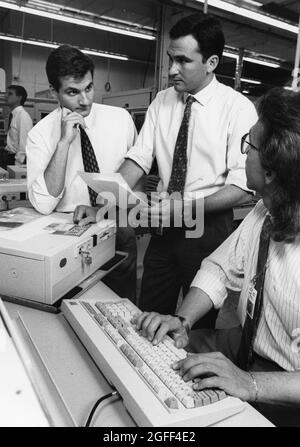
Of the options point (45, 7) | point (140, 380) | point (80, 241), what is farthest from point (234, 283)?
point (45, 7)

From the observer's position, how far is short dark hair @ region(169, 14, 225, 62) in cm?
145

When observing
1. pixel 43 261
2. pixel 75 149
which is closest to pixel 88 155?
pixel 75 149

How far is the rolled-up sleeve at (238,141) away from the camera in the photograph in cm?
146

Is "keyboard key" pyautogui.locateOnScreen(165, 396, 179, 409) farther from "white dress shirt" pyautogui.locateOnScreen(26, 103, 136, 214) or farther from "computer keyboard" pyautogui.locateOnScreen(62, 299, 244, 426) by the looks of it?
"white dress shirt" pyautogui.locateOnScreen(26, 103, 136, 214)

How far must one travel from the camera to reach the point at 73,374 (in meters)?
0.79

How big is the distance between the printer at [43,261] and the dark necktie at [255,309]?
1.66 feet

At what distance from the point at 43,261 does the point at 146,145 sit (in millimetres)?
828

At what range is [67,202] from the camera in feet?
5.33

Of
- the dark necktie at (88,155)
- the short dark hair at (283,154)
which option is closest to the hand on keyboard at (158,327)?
the short dark hair at (283,154)

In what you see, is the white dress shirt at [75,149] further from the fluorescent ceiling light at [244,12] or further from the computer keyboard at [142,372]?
the fluorescent ceiling light at [244,12]

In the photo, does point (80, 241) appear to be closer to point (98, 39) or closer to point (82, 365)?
point (82, 365)

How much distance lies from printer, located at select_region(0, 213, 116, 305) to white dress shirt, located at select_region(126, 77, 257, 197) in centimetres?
53

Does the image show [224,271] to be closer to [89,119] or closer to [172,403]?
[172,403]

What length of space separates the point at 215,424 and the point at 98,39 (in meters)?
9.62
